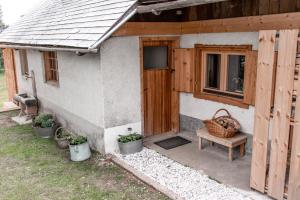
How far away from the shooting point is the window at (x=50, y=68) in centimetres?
1023

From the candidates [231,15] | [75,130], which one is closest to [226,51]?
[231,15]

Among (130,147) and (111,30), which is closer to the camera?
(111,30)

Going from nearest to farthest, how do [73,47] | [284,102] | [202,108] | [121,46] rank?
[284,102] → [73,47] → [121,46] → [202,108]

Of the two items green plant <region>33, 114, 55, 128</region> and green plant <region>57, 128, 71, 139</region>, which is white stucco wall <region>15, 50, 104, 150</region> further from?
green plant <region>33, 114, 55, 128</region>

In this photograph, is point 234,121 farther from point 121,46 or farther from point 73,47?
Result: point 73,47

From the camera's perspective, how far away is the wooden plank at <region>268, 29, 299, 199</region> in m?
4.52

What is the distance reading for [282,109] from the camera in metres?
4.76

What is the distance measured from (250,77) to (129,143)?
3.22m

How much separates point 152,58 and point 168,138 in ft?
7.53

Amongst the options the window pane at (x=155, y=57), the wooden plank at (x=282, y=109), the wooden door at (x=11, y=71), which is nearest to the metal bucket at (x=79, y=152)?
the window pane at (x=155, y=57)

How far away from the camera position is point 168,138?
8.38 m

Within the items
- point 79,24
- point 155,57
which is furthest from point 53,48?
point 155,57

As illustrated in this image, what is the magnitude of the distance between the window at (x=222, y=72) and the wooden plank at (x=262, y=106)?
150cm

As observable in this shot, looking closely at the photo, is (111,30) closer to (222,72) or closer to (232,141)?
(222,72)
